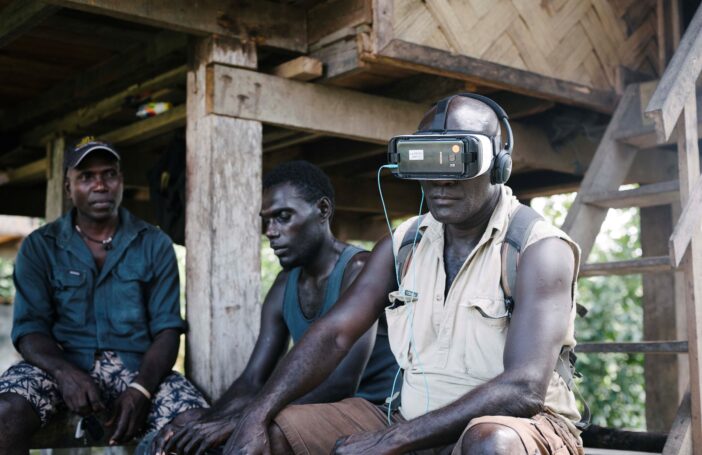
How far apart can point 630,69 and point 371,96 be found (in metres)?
1.64

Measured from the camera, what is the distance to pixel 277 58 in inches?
197

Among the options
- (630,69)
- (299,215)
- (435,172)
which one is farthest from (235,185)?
(630,69)

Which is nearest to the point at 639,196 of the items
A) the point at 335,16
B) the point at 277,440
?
the point at 335,16

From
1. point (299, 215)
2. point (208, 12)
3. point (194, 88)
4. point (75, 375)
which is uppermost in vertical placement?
point (208, 12)

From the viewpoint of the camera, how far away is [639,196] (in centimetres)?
464

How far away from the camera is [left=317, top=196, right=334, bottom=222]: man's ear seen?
4191mm

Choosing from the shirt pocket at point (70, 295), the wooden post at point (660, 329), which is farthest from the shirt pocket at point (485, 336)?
the wooden post at point (660, 329)

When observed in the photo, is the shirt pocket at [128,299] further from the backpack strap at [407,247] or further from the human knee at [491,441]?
the human knee at [491,441]

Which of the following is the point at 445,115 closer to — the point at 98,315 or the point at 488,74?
the point at 488,74

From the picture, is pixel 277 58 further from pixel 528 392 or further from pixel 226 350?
pixel 528 392

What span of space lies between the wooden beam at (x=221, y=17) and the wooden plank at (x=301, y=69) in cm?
12

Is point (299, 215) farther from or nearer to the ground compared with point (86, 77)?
nearer to the ground

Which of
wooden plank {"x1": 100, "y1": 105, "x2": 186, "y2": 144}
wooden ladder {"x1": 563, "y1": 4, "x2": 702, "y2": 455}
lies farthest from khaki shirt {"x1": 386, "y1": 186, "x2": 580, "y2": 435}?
wooden plank {"x1": 100, "y1": 105, "x2": 186, "y2": 144}

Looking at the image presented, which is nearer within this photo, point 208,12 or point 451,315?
point 451,315
